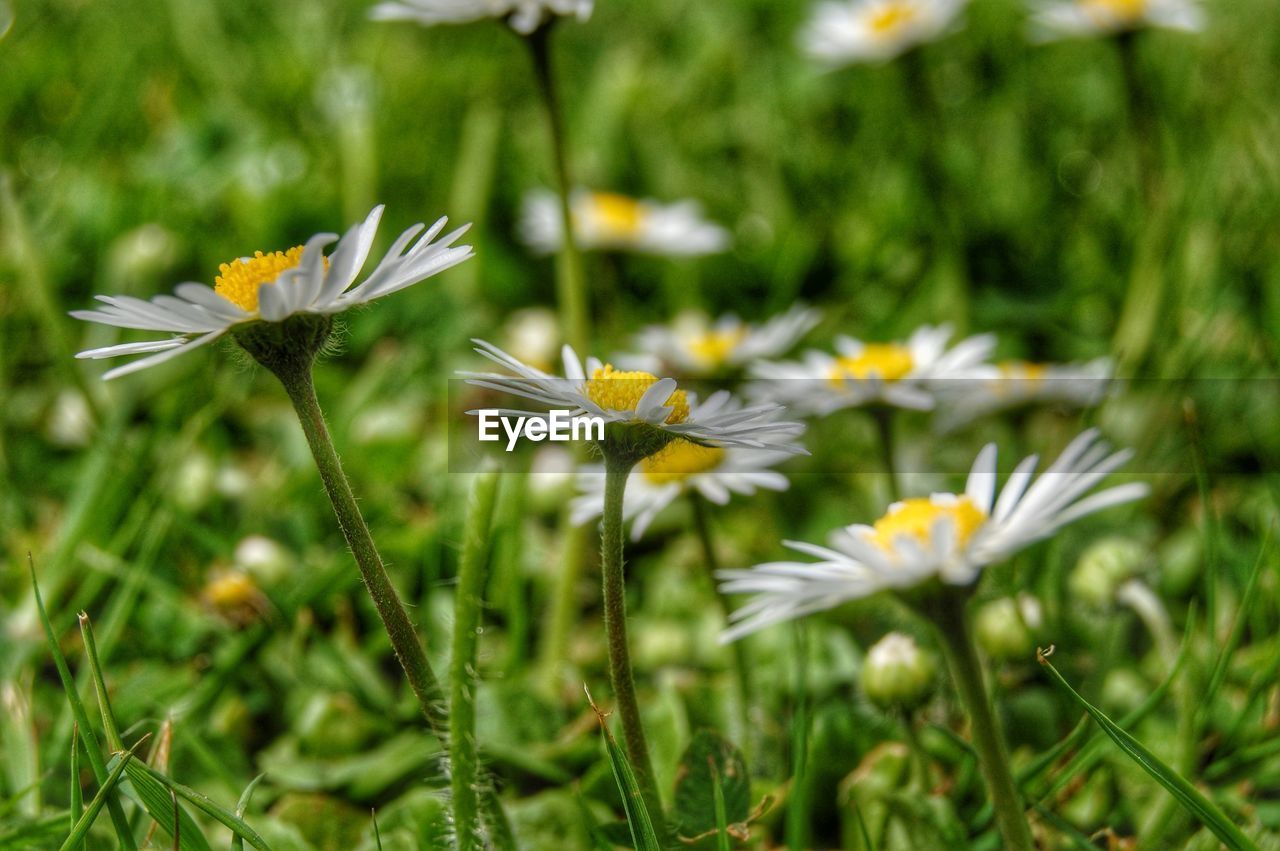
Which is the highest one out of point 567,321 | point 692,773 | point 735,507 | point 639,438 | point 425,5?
point 425,5

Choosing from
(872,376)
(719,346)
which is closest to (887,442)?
(872,376)

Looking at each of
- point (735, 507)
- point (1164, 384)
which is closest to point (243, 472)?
point (735, 507)

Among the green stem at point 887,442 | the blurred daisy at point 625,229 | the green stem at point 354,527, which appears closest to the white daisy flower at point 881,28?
the blurred daisy at point 625,229

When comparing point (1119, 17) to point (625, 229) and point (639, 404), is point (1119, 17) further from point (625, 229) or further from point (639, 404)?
point (639, 404)

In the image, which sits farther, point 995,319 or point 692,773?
point 995,319

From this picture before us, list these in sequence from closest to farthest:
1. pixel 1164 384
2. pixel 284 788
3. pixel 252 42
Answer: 1. pixel 284 788
2. pixel 1164 384
3. pixel 252 42

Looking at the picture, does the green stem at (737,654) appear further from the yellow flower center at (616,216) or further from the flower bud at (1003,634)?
the yellow flower center at (616,216)

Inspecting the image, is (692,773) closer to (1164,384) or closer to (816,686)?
(816,686)
